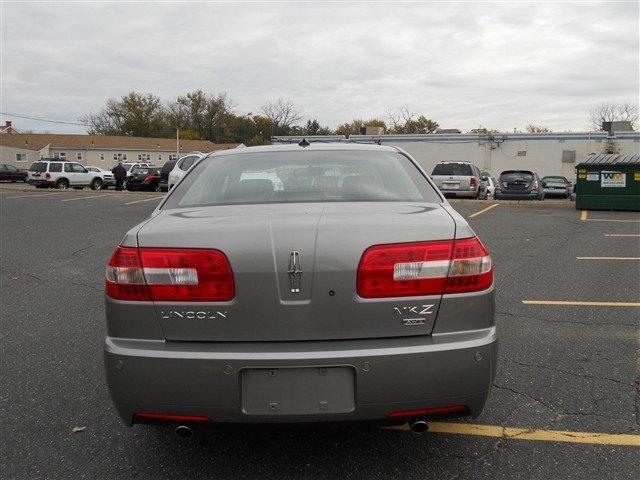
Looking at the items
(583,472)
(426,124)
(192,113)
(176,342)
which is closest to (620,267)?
(583,472)

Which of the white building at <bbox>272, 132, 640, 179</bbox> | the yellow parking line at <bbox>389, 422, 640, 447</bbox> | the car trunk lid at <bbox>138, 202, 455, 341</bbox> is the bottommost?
the yellow parking line at <bbox>389, 422, 640, 447</bbox>

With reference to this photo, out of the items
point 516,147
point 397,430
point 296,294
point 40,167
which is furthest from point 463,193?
point 516,147

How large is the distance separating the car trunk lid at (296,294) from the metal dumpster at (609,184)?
1433 cm

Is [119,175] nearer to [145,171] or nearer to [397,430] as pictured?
[145,171]

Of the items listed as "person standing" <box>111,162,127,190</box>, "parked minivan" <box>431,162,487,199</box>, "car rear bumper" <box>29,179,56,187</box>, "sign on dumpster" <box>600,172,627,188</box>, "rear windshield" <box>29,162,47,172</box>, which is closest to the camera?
"sign on dumpster" <box>600,172,627,188</box>

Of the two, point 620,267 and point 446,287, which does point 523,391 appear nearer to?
point 446,287

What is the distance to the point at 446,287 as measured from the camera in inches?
91.7

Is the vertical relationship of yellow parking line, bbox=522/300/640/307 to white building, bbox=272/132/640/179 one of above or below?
below

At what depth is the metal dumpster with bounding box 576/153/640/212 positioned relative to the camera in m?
14.6

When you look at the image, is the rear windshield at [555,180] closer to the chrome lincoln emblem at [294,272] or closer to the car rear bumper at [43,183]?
the chrome lincoln emblem at [294,272]

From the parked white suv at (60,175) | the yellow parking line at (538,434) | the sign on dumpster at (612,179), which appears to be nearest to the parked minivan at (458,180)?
the sign on dumpster at (612,179)

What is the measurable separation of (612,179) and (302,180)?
551 inches

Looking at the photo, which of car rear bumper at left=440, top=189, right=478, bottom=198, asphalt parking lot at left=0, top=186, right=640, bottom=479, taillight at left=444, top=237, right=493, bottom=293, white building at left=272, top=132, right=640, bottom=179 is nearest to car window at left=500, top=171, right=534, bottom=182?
car rear bumper at left=440, top=189, right=478, bottom=198

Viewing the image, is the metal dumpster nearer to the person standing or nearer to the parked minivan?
the parked minivan
